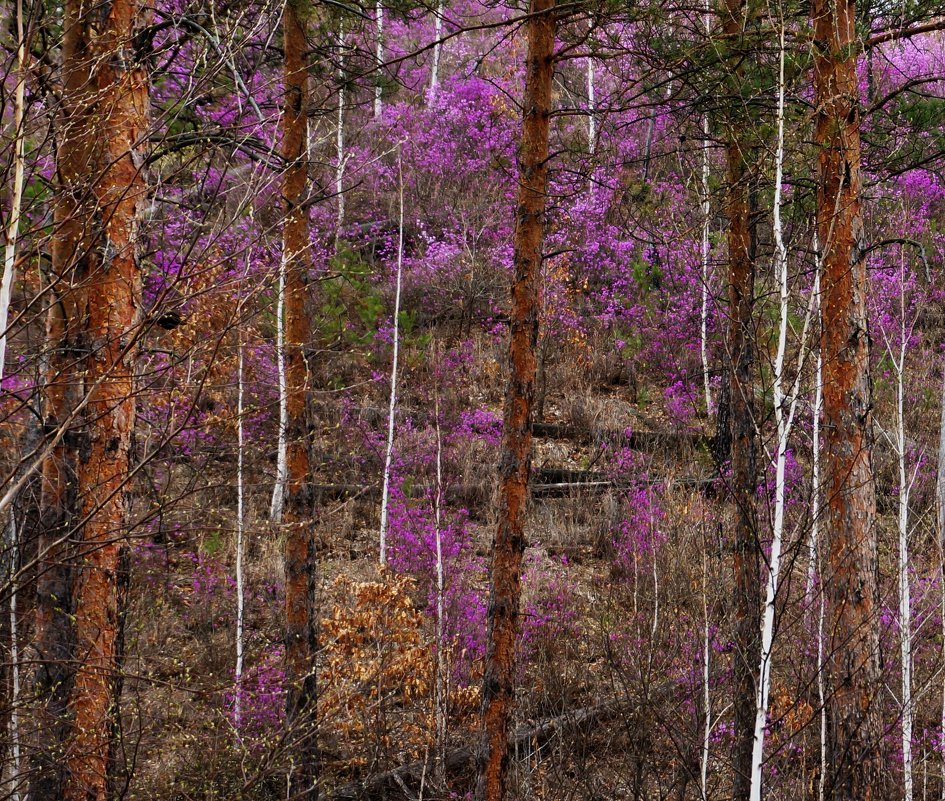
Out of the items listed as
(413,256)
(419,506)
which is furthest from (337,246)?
(419,506)

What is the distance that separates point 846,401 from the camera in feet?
16.9

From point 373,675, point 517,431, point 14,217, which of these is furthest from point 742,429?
point 14,217

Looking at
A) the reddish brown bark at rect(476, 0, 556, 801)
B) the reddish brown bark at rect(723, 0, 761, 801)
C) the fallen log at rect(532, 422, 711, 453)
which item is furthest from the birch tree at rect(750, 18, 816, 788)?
the fallen log at rect(532, 422, 711, 453)

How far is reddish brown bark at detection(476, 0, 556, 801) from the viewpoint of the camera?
5.98 m

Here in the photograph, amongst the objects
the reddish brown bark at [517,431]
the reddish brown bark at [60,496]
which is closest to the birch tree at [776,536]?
the reddish brown bark at [517,431]

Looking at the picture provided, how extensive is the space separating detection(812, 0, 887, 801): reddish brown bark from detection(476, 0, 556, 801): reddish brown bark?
1.98 metres

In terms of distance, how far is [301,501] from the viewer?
771 cm

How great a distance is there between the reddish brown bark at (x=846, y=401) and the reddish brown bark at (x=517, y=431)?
1.98 m

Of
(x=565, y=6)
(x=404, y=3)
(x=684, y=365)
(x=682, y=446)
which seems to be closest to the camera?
(x=565, y=6)

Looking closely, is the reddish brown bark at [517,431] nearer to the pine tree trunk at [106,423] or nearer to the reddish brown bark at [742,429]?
the reddish brown bark at [742,429]

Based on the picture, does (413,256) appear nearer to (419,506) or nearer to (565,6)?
(419,506)

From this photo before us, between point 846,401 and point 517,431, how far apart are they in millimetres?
2237

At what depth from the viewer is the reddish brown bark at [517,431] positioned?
5.98 metres

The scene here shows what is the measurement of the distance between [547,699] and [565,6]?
6.24 m
